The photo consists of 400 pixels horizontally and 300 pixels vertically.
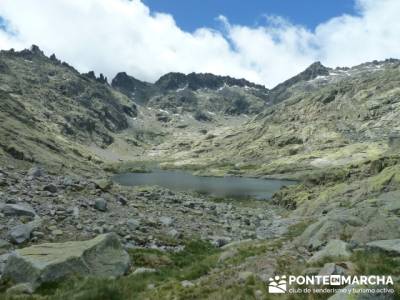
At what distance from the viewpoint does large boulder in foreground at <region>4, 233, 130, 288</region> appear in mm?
15680

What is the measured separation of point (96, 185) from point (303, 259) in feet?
81.1

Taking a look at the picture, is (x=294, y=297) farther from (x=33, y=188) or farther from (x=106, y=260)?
(x=33, y=188)

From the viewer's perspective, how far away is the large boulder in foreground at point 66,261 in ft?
51.4

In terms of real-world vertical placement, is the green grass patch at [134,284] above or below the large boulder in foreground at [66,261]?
below
